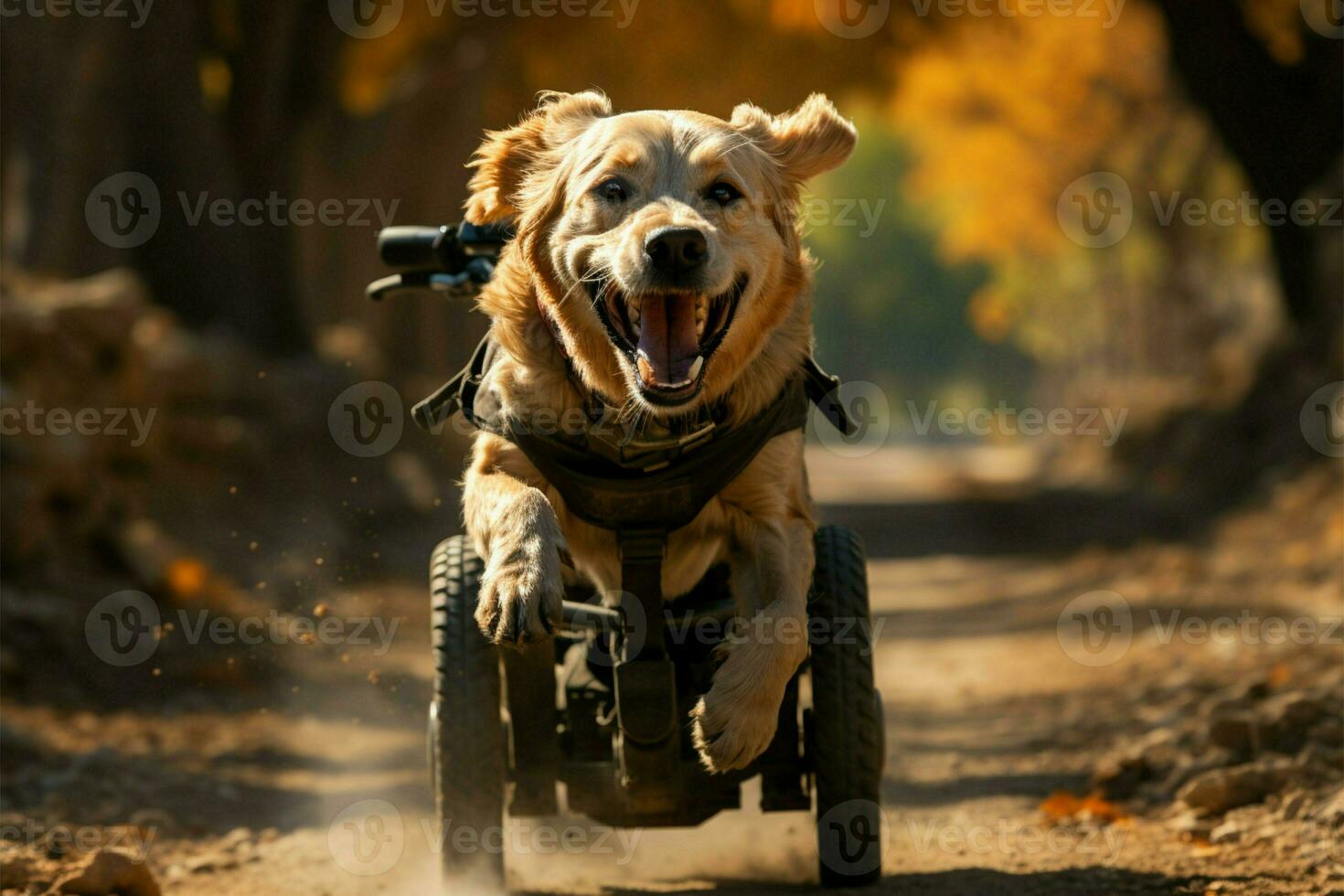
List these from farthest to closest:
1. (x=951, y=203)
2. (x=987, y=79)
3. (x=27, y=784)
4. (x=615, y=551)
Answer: (x=951, y=203) < (x=987, y=79) < (x=27, y=784) < (x=615, y=551)

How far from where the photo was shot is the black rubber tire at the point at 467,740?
4930 mm

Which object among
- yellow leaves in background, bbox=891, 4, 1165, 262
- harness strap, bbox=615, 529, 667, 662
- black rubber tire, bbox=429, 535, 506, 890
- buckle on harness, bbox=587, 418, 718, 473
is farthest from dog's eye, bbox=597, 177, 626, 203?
yellow leaves in background, bbox=891, 4, 1165, 262

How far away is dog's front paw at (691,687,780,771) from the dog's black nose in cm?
118

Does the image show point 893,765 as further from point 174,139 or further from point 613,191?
point 174,139

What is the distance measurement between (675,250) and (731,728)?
132cm

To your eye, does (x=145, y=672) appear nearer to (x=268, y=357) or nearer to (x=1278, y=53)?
(x=268, y=357)

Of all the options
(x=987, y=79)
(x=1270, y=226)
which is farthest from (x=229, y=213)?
(x=987, y=79)

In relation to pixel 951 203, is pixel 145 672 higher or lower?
lower

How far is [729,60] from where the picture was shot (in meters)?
24.2

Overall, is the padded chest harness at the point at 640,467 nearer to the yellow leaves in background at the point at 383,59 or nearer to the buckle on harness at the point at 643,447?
the buckle on harness at the point at 643,447

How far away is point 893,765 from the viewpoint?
7.86m

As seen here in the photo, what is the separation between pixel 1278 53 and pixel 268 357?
9745 millimetres

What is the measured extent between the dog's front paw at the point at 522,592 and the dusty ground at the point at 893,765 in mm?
1534

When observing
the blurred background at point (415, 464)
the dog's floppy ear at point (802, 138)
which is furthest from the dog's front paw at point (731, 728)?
Answer: the dog's floppy ear at point (802, 138)
